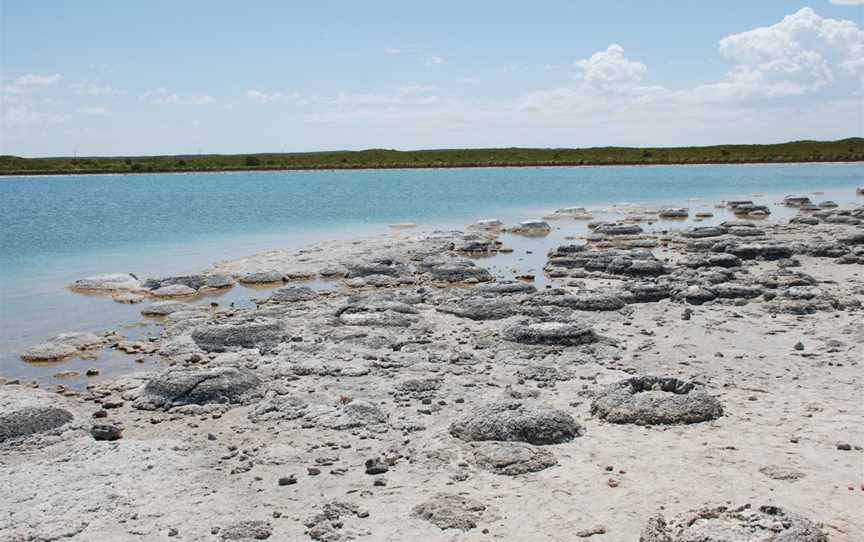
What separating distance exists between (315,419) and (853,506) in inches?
235

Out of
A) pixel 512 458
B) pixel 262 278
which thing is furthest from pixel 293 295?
pixel 512 458

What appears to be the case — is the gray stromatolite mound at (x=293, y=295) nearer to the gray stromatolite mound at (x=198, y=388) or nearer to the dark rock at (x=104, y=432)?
the gray stromatolite mound at (x=198, y=388)

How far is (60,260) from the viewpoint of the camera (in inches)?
1097

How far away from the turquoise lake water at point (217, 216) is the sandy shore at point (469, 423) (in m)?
4.36

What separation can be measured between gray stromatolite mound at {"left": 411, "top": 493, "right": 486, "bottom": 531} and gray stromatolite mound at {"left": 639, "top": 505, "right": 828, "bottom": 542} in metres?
1.51

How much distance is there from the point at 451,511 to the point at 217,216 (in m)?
40.0

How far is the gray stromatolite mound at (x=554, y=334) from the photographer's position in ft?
43.4

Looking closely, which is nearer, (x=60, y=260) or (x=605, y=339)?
(x=605, y=339)

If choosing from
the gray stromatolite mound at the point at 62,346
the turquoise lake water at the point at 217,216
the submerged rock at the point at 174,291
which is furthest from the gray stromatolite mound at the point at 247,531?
the submerged rock at the point at 174,291

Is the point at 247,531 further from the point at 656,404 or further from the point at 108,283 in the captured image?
the point at 108,283

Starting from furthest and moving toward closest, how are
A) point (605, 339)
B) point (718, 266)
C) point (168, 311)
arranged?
point (718, 266) < point (168, 311) < point (605, 339)

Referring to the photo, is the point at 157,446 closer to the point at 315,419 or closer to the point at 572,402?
the point at 315,419

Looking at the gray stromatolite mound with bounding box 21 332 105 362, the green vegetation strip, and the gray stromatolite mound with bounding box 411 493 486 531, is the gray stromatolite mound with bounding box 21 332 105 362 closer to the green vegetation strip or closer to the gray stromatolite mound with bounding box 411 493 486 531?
the gray stromatolite mound with bounding box 411 493 486 531

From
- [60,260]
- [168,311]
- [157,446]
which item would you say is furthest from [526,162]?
[157,446]
